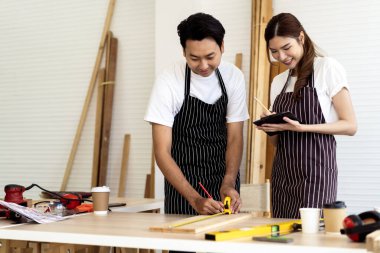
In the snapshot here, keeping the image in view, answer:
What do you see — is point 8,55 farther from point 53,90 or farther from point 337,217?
point 337,217

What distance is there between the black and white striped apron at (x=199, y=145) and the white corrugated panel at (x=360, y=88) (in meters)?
1.84

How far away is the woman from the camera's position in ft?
8.36

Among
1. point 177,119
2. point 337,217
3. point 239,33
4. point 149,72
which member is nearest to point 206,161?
point 177,119

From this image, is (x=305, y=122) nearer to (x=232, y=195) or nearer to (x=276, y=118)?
(x=276, y=118)

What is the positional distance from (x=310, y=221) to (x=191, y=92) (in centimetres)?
117

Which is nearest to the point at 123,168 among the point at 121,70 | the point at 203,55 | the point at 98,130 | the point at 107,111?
the point at 98,130

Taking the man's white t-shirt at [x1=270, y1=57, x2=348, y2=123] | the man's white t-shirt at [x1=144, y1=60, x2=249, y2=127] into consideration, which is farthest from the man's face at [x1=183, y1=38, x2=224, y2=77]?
the man's white t-shirt at [x1=270, y1=57, x2=348, y2=123]

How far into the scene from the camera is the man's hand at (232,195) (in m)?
2.51

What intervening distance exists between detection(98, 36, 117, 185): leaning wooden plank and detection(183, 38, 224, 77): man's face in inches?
115

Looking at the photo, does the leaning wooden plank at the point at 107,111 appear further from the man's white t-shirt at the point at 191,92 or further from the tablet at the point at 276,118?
the tablet at the point at 276,118

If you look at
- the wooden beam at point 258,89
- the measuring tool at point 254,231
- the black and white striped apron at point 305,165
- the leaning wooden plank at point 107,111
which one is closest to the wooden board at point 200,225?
the measuring tool at point 254,231

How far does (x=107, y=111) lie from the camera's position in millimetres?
5559

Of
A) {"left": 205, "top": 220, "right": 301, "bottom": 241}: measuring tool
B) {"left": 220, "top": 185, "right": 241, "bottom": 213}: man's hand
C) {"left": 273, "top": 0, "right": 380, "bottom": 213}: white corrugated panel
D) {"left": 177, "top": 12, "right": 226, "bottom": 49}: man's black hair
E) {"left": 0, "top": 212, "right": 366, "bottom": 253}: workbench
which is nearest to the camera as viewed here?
{"left": 0, "top": 212, "right": 366, "bottom": 253}: workbench

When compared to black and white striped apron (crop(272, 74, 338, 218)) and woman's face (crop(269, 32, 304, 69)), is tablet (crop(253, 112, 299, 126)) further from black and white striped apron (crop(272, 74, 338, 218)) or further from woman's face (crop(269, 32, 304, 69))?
woman's face (crop(269, 32, 304, 69))
